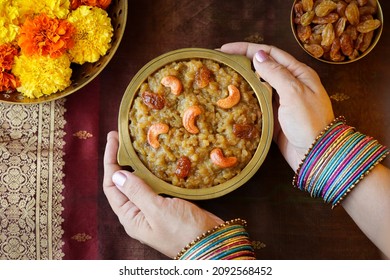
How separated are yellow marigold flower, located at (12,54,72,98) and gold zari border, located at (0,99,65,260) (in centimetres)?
12

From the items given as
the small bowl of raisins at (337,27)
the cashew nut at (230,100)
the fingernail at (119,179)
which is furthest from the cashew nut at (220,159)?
the small bowl of raisins at (337,27)

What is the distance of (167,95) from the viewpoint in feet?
3.86

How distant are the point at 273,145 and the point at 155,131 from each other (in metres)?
0.36

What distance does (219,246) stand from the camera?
3.48 feet

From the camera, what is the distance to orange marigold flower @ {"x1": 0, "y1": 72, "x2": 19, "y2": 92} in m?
1.16

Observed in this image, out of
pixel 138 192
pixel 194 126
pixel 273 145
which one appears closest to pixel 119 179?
pixel 138 192

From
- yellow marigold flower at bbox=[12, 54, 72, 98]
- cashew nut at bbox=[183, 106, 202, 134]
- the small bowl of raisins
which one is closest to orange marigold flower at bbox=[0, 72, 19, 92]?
yellow marigold flower at bbox=[12, 54, 72, 98]

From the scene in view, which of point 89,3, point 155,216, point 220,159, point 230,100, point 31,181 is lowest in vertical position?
point 31,181

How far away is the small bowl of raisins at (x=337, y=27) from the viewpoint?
1.21 metres

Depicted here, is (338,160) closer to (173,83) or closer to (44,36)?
(173,83)

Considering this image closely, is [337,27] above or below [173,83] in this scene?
above

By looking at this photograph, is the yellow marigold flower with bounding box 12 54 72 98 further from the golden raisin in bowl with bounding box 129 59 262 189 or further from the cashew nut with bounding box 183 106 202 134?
the cashew nut with bounding box 183 106 202 134
